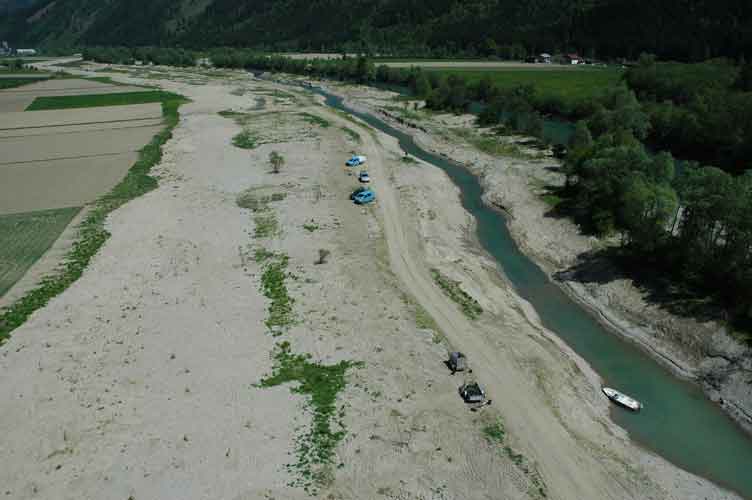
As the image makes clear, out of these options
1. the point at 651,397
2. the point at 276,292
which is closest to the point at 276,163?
the point at 276,292

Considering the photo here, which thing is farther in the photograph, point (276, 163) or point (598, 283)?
point (276, 163)

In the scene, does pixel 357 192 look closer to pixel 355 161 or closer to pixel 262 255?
pixel 355 161

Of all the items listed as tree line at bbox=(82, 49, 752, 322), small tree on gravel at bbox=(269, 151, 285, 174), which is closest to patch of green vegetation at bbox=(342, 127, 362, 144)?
small tree on gravel at bbox=(269, 151, 285, 174)

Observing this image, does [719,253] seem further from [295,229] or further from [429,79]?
[429,79]

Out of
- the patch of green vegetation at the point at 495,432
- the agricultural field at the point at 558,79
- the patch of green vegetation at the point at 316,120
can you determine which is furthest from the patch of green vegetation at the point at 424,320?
the agricultural field at the point at 558,79

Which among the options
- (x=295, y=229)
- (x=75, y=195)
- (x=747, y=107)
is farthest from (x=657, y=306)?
(x=75, y=195)

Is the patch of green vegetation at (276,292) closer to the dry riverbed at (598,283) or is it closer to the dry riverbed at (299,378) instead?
the dry riverbed at (299,378)

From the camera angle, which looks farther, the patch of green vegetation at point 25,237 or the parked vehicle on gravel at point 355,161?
the parked vehicle on gravel at point 355,161
